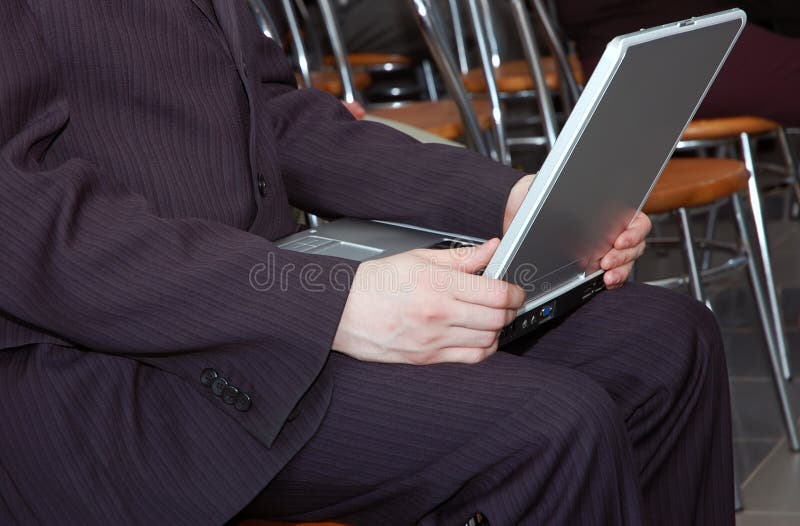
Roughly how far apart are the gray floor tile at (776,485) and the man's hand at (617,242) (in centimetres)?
85

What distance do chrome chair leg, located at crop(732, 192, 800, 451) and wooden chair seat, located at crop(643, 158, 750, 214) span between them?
0.16 metres

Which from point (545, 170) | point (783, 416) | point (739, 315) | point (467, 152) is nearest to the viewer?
point (545, 170)

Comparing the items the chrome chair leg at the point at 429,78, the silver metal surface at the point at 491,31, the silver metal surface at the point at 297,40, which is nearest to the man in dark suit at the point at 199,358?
the silver metal surface at the point at 297,40

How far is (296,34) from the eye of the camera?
249 centimetres

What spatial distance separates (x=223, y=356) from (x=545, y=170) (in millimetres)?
304

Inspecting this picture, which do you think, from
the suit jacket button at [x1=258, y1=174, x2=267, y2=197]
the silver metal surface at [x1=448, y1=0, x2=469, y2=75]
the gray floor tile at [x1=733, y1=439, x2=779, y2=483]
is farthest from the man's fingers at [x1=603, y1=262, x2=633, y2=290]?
the silver metal surface at [x1=448, y1=0, x2=469, y2=75]

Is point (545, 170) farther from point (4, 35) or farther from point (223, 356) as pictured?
point (4, 35)

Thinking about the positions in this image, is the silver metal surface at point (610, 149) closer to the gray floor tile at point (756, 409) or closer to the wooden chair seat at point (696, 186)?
the wooden chair seat at point (696, 186)

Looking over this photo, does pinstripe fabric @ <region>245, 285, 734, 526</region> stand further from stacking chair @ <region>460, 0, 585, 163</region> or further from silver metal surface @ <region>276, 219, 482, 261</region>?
stacking chair @ <region>460, 0, 585, 163</region>

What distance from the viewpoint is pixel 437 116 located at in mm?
2137

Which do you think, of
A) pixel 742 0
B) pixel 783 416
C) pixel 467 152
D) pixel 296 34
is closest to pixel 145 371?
pixel 467 152

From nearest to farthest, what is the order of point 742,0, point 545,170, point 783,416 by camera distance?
point 545,170
point 783,416
point 742,0

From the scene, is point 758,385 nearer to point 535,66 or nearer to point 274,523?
point 535,66

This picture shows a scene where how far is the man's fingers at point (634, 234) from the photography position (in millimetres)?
1100
